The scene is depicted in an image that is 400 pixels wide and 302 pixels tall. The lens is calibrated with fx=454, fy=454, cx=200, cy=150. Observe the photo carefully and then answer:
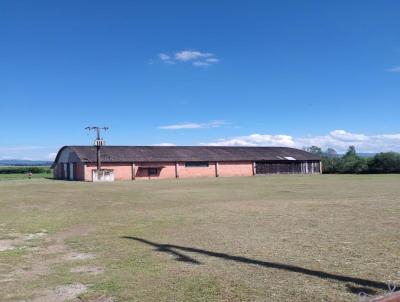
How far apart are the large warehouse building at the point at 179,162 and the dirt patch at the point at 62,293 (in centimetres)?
4619

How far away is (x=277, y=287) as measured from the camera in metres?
6.49

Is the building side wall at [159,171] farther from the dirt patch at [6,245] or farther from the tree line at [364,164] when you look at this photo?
the dirt patch at [6,245]

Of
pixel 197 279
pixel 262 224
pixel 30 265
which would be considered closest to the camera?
pixel 197 279

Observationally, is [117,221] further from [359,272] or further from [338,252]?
[359,272]

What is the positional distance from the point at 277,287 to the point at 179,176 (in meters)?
52.5

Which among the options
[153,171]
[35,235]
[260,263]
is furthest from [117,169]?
[260,263]

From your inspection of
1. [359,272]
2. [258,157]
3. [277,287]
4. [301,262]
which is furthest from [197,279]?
Result: [258,157]

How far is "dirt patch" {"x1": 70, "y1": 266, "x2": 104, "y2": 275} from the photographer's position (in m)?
7.81

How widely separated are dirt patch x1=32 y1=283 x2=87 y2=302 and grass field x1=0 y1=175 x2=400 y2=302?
16 millimetres

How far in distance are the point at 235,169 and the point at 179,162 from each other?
8.60 meters

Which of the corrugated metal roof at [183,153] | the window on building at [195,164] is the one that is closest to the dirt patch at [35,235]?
the corrugated metal roof at [183,153]

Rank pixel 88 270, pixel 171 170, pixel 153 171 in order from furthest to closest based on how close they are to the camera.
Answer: pixel 171 170, pixel 153 171, pixel 88 270

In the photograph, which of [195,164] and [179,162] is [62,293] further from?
[195,164]

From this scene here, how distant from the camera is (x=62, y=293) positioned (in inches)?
258
